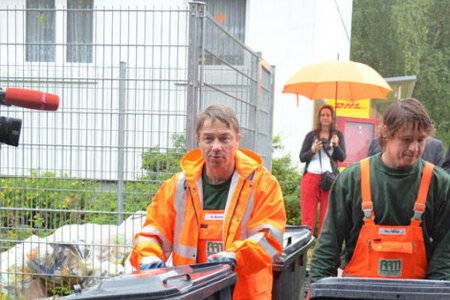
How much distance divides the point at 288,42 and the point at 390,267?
873cm

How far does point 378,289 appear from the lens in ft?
7.25

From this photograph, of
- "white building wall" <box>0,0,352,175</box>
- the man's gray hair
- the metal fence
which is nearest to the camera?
the man's gray hair

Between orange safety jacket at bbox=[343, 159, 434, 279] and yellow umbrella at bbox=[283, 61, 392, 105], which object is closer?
orange safety jacket at bbox=[343, 159, 434, 279]

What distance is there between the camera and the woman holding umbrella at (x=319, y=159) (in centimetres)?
668

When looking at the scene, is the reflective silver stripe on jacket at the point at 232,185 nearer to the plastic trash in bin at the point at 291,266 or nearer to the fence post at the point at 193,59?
the plastic trash in bin at the point at 291,266

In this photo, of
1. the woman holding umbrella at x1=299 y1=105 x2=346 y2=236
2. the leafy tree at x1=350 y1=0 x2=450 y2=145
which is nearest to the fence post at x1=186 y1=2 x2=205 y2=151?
the woman holding umbrella at x1=299 y1=105 x2=346 y2=236

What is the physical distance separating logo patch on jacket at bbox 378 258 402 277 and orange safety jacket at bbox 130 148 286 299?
527 millimetres

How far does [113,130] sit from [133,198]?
568 mm

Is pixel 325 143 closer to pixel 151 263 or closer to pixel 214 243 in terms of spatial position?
pixel 214 243

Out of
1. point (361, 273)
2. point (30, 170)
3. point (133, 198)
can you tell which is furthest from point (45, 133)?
point (361, 273)

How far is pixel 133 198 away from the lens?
459 cm

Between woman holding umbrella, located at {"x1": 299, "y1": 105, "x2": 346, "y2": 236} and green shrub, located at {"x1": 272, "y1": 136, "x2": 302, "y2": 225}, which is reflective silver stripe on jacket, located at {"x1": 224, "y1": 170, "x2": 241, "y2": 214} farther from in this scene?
green shrub, located at {"x1": 272, "y1": 136, "x2": 302, "y2": 225}

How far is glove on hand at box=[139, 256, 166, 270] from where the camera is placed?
2768 millimetres

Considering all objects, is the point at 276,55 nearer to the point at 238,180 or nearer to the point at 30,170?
the point at 30,170
